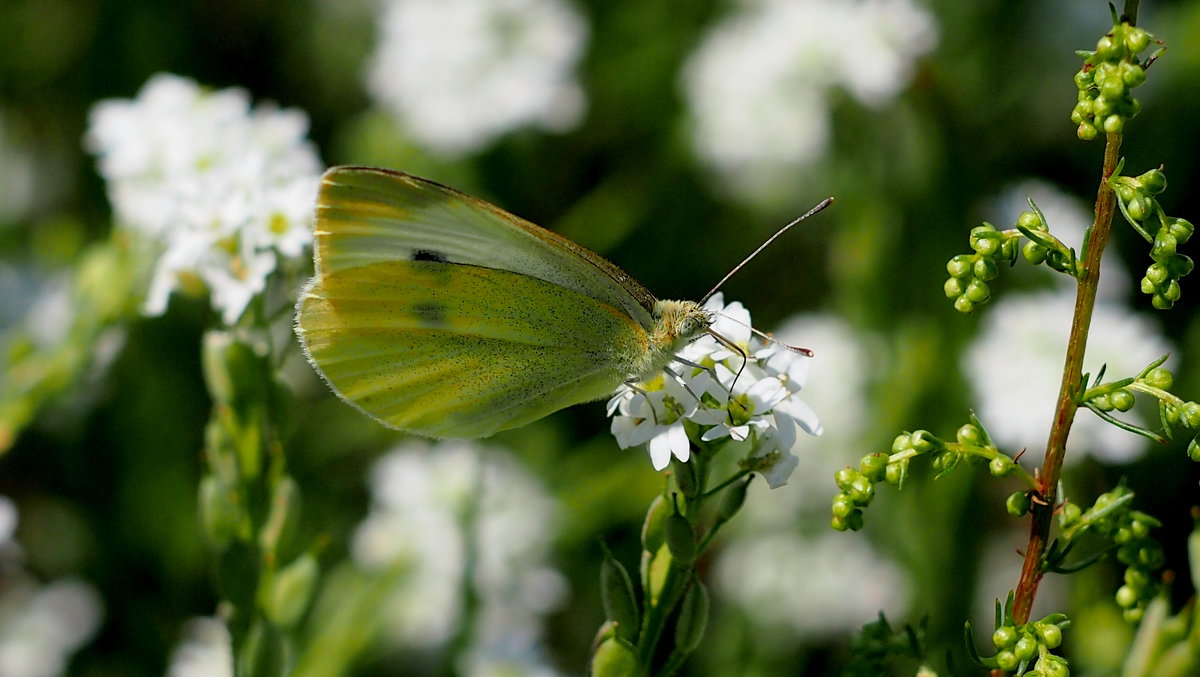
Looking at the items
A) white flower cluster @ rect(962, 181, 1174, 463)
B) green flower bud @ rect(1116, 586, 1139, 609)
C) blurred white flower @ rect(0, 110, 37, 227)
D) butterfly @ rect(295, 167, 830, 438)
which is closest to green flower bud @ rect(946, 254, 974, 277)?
green flower bud @ rect(1116, 586, 1139, 609)

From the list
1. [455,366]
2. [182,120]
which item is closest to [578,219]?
[182,120]

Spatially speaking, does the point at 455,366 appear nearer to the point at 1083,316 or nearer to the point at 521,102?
the point at 1083,316

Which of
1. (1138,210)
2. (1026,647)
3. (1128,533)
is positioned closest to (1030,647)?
(1026,647)

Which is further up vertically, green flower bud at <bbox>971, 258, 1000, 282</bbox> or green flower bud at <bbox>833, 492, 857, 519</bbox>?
green flower bud at <bbox>971, 258, 1000, 282</bbox>

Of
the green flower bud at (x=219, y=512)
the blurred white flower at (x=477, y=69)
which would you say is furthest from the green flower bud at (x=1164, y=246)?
the blurred white flower at (x=477, y=69)

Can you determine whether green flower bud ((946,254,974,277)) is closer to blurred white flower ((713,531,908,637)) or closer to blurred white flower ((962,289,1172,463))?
blurred white flower ((962,289,1172,463))

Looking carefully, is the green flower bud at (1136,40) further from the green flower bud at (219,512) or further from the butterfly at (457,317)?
the green flower bud at (219,512)

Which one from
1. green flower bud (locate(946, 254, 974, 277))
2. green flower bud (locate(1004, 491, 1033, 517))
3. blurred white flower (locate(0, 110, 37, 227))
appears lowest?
green flower bud (locate(1004, 491, 1033, 517))
